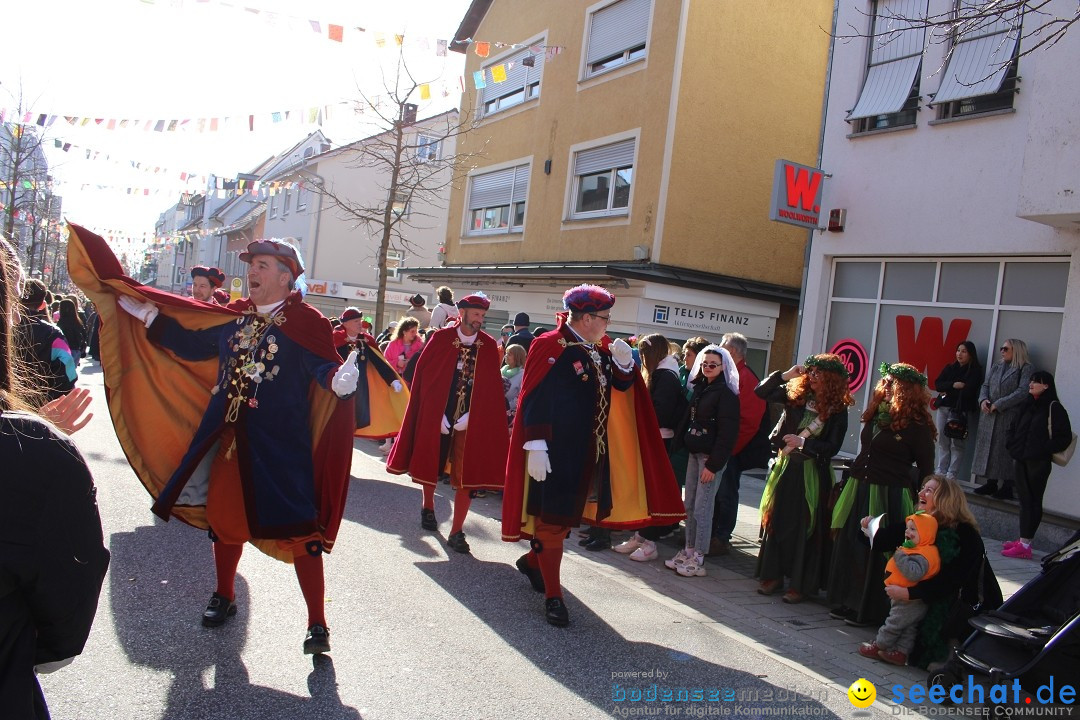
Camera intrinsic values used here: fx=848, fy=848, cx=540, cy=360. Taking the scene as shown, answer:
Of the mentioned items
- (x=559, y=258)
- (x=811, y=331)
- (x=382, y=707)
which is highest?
(x=559, y=258)

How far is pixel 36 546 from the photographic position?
67.9 inches

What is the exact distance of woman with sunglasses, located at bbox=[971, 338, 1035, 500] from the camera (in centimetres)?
882

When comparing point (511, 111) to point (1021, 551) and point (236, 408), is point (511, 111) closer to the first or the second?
point (1021, 551)

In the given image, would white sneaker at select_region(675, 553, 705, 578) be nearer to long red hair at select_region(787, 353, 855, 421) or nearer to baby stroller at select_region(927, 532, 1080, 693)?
long red hair at select_region(787, 353, 855, 421)

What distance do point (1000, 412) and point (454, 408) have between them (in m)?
5.84

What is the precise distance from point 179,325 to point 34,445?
9.68 feet

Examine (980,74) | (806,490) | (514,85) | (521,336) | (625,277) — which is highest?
(514,85)

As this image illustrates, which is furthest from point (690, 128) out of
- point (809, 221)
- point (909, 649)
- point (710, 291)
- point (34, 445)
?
point (34, 445)

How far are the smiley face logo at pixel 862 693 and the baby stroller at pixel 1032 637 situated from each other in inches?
11.7

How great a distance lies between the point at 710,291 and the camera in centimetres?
1548

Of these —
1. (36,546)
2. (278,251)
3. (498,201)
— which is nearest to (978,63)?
(278,251)

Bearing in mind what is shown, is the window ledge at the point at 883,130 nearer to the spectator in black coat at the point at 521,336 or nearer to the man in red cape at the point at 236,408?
the spectator in black coat at the point at 521,336

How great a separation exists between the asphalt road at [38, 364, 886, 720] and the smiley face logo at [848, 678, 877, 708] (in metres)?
0.06

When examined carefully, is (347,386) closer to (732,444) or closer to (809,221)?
(732,444)
